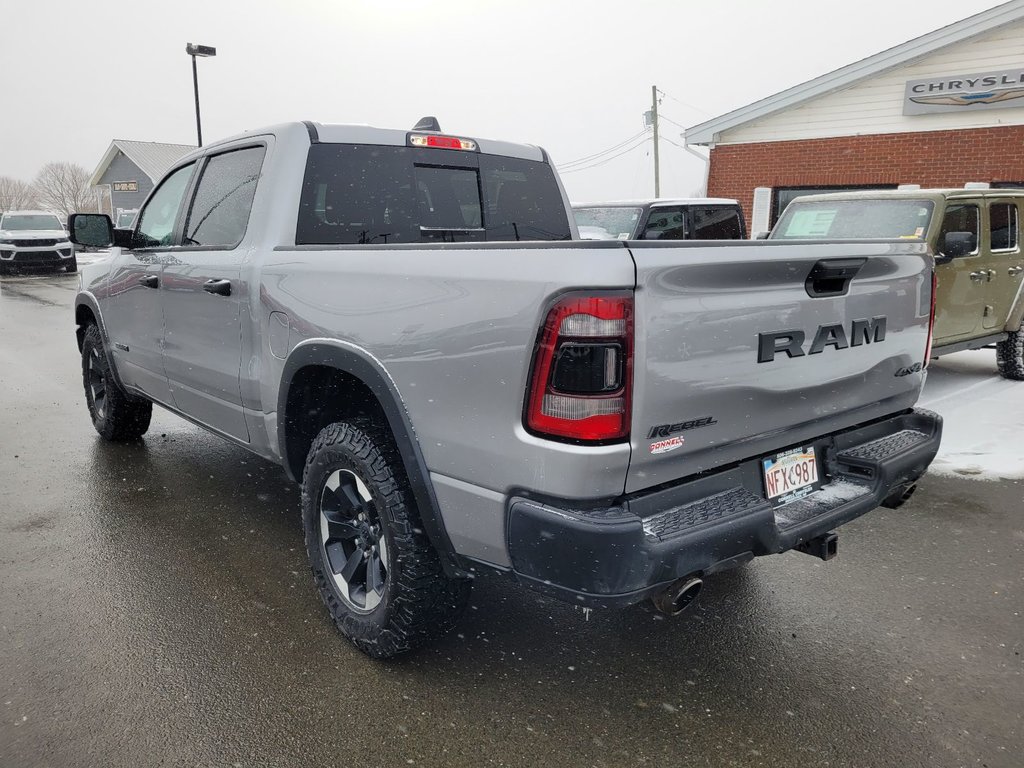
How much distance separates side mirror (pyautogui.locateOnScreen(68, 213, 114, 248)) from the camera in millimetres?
4727

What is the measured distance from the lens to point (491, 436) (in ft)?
7.36

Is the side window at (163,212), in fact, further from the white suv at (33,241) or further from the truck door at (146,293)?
the white suv at (33,241)

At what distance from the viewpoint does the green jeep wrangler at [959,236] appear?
7121mm

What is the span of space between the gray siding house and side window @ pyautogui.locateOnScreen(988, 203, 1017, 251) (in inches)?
1689

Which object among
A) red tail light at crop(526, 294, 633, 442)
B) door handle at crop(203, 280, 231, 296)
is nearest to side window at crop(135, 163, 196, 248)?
door handle at crop(203, 280, 231, 296)

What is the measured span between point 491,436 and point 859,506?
1.37 m

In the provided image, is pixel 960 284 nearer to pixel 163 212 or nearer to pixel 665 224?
pixel 665 224

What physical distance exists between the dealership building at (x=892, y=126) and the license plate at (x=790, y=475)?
13.1 m

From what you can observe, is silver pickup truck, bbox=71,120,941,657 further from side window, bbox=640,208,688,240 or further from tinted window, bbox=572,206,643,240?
side window, bbox=640,208,688,240

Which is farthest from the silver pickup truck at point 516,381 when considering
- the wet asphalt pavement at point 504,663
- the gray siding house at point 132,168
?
the gray siding house at point 132,168

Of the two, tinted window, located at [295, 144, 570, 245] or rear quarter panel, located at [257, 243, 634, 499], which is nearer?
rear quarter panel, located at [257, 243, 634, 499]

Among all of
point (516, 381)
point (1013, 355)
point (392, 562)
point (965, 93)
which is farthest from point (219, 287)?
point (965, 93)

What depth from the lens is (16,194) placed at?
114875 millimetres

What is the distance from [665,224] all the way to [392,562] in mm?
8187
